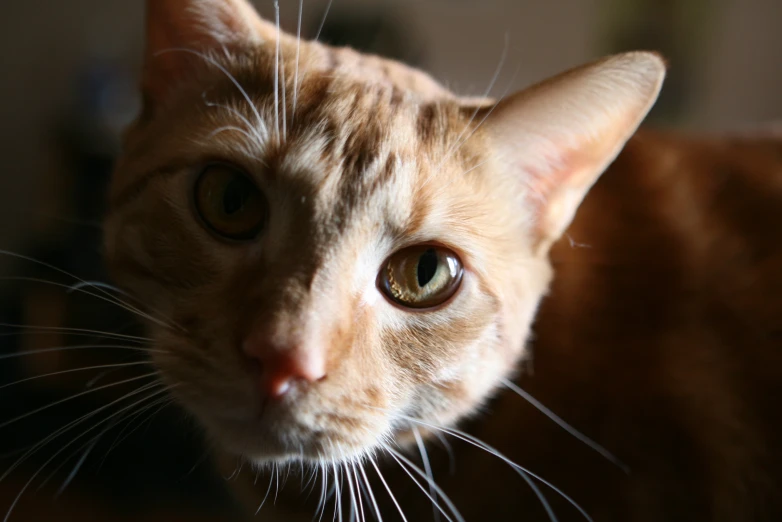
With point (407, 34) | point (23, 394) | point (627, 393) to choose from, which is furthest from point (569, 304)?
point (407, 34)

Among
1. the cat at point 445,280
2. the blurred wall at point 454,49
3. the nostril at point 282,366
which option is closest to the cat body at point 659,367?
the cat at point 445,280

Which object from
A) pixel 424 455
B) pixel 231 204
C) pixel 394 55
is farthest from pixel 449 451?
pixel 394 55

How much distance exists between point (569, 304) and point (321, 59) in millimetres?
585

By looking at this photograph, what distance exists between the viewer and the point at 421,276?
2.64 ft

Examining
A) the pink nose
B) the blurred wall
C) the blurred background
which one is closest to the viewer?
the pink nose

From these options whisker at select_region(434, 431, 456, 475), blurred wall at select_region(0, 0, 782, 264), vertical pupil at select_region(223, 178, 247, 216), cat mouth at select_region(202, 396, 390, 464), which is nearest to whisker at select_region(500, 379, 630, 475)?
whisker at select_region(434, 431, 456, 475)

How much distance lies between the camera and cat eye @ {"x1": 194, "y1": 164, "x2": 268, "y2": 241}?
0.77m

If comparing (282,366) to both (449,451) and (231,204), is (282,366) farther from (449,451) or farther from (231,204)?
(449,451)

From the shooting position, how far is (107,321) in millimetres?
1569

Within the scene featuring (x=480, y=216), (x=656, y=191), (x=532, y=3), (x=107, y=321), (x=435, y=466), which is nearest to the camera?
(x=480, y=216)

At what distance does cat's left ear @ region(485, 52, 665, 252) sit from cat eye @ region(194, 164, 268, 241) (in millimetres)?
362

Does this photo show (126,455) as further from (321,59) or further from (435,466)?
(321,59)

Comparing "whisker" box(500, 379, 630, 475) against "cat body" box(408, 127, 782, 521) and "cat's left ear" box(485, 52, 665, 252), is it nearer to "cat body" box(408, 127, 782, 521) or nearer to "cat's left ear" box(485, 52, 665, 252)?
"cat body" box(408, 127, 782, 521)

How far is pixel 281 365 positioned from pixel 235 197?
0.26 metres
